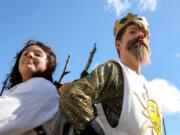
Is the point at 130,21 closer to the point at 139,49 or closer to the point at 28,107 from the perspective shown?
the point at 139,49

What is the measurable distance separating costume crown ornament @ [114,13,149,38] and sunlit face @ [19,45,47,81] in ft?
2.61

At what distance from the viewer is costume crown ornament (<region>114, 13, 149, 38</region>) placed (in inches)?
138

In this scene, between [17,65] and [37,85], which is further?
[17,65]

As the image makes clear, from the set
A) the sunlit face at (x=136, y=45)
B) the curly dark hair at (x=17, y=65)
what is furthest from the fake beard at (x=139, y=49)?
the curly dark hair at (x=17, y=65)

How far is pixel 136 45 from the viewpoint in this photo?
10.8ft

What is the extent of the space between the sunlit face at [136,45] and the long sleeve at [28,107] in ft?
2.66

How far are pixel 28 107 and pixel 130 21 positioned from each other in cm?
140

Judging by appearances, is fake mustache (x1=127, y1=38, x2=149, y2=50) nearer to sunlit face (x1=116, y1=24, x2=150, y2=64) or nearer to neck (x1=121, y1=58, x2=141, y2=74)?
sunlit face (x1=116, y1=24, x2=150, y2=64)

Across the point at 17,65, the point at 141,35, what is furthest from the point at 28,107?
the point at 141,35

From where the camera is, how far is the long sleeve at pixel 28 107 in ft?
8.28

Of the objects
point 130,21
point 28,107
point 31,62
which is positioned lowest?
point 28,107

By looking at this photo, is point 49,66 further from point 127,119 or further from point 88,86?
point 127,119

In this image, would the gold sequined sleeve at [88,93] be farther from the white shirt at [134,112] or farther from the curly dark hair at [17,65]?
the curly dark hair at [17,65]

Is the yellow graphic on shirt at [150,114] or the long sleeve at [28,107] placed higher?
the yellow graphic on shirt at [150,114]
